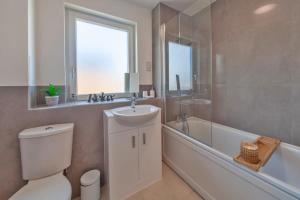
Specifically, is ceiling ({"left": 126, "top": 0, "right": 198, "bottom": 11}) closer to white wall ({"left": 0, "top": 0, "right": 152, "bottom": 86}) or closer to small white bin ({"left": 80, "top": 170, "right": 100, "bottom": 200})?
white wall ({"left": 0, "top": 0, "right": 152, "bottom": 86})

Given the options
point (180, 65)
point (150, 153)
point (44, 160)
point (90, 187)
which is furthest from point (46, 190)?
point (180, 65)

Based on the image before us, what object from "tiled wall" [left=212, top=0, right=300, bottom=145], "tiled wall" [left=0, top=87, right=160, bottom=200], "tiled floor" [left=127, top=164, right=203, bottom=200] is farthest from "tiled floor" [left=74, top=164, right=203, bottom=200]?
"tiled wall" [left=212, top=0, right=300, bottom=145]

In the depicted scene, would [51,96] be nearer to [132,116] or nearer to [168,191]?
[132,116]

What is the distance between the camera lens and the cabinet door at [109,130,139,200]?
1.39 meters

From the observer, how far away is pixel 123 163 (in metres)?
1.46

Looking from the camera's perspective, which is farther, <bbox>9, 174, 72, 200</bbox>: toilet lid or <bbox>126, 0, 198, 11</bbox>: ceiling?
<bbox>126, 0, 198, 11</bbox>: ceiling

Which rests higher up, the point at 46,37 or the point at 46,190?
the point at 46,37

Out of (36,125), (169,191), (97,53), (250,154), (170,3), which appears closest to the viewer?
(250,154)

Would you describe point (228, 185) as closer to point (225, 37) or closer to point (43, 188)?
point (43, 188)

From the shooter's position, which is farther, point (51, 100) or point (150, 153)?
point (150, 153)

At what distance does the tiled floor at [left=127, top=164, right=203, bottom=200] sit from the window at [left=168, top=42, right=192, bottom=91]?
1293mm

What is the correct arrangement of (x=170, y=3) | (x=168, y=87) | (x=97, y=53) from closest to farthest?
(x=97, y=53) → (x=170, y=3) → (x=168, y=87)

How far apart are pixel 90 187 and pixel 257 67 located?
231 cm

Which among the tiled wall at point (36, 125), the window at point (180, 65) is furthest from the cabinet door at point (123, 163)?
the window at point (180, 65)
